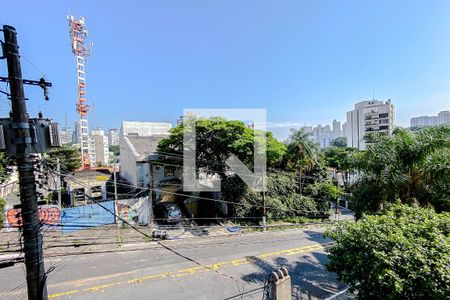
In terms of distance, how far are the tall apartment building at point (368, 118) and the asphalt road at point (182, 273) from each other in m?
60.1

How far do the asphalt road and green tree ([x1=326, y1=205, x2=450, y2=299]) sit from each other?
12.6 ft

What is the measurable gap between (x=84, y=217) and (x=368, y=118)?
76073 millimetres

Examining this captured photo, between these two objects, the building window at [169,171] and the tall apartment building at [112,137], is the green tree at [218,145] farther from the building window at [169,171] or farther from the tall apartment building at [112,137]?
the tall apartment building at [112,137]

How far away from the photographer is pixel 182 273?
31.6 feet

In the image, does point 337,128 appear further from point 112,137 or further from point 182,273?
point 182,273

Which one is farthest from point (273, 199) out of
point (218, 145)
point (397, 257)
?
point (397, 257)

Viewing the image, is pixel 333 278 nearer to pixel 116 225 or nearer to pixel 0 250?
pixel 116 225

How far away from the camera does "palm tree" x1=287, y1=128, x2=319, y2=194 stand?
24.1 metres

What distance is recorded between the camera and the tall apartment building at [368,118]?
65.8 meters

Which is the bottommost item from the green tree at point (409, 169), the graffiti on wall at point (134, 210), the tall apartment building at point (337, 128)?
the graffiti on wall at point (134, 210)

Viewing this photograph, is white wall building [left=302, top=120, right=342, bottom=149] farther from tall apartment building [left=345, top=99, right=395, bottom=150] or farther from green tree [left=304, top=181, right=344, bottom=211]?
green tree [left=304, top=181, right=344, bottom=211]

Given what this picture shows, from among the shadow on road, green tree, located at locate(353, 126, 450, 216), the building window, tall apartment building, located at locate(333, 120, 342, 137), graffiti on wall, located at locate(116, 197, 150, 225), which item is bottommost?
the shadow on road

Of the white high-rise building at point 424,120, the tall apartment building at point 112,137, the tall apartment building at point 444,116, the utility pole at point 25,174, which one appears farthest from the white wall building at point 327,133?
the utility pole at point 25,174

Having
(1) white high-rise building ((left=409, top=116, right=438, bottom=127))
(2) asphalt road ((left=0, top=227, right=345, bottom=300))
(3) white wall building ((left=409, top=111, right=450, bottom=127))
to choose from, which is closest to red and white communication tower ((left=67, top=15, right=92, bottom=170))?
(2) asphalt road ((left=0, top=227, right=345, bottom=300))
